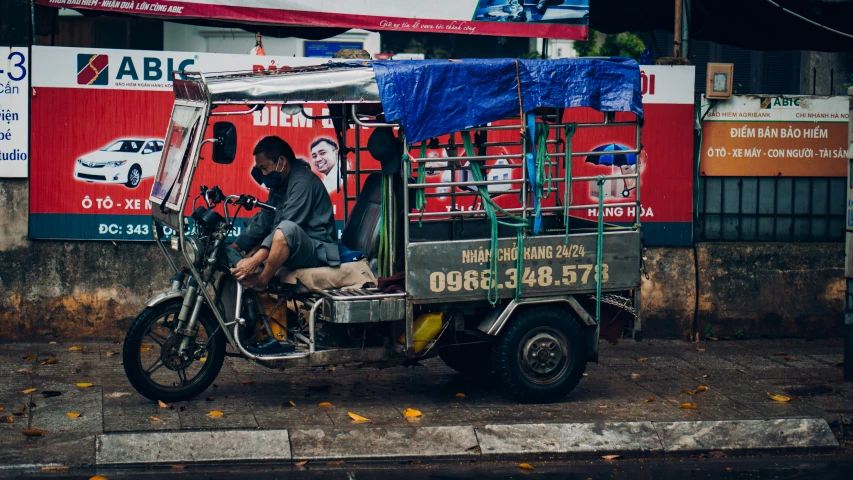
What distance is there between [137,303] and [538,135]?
399 cm

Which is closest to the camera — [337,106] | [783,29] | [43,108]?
[337,106]

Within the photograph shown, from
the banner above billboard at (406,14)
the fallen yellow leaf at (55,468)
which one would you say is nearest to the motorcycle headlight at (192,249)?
Answer: the fallen yellow leaf at (55,468)

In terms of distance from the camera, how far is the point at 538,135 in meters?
6.95

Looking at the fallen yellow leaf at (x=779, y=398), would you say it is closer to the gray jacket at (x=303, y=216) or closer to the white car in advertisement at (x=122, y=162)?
the gray jacket at (x=303, y=216)

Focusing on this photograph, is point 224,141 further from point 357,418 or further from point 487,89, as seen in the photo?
point 357,418

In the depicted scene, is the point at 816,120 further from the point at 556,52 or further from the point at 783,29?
the point at 556,52

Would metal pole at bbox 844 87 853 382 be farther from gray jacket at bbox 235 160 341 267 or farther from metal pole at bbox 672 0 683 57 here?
gray jacket at bbox 235 160 341 267

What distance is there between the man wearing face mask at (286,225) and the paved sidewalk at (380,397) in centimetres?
93

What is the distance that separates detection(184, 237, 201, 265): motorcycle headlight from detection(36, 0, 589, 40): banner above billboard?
3344mm

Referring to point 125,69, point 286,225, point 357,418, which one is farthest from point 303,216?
point 125,69

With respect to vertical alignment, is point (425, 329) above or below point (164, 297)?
below

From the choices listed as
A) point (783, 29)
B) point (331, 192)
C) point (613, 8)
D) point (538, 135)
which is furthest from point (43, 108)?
point (783, 29)

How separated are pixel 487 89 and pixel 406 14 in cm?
323

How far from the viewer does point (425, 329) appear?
6.84m
